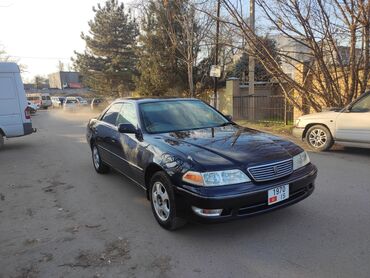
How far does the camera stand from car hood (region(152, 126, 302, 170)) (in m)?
3.55

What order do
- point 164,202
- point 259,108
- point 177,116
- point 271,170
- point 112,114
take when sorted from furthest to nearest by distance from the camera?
point 259,108 < point 112,114 < point 177,116 < point 164,202 < point 271,170

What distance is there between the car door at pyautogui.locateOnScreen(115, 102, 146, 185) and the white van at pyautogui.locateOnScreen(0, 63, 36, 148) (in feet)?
20.4

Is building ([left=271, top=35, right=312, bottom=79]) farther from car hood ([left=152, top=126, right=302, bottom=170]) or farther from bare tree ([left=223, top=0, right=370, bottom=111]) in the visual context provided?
car hood ([left=152, top=126, right=302, bottom=170])

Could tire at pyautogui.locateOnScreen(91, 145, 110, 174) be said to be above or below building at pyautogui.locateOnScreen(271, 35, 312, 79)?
below

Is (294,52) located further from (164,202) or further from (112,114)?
(164,202)

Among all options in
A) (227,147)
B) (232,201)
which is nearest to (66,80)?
(227,147)

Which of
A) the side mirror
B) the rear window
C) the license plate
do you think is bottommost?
the license plate

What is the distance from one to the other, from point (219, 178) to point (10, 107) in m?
9.02

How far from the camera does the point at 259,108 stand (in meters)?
17.4

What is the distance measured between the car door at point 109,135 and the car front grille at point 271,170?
265 centimetres

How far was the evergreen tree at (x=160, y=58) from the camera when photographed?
20.6 m

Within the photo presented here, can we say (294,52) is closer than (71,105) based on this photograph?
Yes

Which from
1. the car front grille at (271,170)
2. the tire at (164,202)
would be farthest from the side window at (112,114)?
the car front grille at (271,170)

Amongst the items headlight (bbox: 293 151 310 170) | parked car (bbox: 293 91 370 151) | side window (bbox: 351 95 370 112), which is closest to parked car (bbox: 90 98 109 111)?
parked car (bbox: 293 91 370 151)
